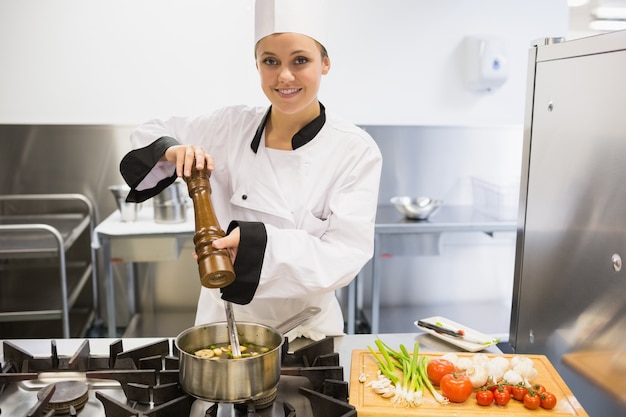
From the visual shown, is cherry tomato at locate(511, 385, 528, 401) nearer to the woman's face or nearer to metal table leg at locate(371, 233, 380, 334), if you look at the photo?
the woman's face

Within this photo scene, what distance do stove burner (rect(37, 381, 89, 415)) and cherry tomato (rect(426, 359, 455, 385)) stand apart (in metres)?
0.61

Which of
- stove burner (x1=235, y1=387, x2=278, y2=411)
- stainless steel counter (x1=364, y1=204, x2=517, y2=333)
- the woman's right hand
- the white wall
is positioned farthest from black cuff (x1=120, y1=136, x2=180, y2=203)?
the white wall

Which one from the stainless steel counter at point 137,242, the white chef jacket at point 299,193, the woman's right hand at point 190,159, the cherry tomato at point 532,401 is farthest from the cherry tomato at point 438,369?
the stainless steel counter at point 137,242

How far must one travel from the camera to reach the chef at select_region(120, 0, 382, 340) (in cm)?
115

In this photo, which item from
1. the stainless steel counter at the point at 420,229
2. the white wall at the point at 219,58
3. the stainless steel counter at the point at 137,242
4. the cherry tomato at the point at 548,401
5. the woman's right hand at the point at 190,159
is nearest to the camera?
the cherry tomato at the point at 548,401

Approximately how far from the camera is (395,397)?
1.04 meters

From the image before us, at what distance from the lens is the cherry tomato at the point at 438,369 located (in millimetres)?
1096

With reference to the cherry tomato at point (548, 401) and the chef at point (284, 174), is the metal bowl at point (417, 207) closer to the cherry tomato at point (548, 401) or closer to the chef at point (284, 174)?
the chef at point (284, 174)

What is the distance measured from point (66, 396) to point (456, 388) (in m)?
0.66

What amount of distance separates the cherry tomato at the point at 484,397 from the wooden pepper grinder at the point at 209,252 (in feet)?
1.56

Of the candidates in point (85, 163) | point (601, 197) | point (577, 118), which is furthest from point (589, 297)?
point (85, 163)

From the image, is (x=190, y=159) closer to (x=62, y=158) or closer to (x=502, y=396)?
(x=502, y=396)

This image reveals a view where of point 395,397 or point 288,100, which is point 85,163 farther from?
point 395,397

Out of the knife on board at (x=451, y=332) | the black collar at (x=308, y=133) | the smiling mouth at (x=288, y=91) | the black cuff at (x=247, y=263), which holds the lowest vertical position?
the knife on board at (x=451, y=332)
